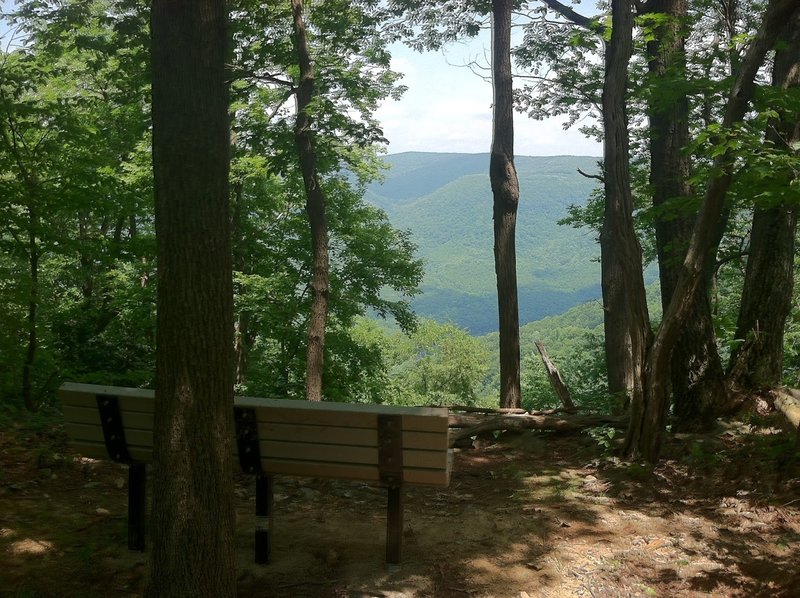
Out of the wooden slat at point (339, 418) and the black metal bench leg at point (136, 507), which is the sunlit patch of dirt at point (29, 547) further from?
the wooden slat at point (339, 418)

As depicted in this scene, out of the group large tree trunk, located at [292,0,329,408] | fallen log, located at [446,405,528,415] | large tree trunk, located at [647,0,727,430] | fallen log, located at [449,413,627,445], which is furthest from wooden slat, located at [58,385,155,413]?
large tree trunk, located at [292,0,329,408]

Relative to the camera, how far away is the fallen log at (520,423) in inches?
281

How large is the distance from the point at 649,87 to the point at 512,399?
5117 mm

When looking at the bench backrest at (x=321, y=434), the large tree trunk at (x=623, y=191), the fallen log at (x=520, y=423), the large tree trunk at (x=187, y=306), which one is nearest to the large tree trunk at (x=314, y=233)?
the fallen log at (x=520, y=423)

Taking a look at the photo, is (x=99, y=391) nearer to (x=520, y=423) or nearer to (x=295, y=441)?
(x=295, y=441)

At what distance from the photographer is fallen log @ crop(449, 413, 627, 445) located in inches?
281

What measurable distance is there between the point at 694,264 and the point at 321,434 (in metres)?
3.42

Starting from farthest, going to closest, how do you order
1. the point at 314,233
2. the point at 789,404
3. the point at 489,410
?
the point at 314,233
the point at 489,410
the point at 789,404

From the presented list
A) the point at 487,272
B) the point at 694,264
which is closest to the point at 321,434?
the point at 694,264

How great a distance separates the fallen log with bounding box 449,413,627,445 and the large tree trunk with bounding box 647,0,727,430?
736 mm

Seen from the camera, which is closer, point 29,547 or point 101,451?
point 29,547

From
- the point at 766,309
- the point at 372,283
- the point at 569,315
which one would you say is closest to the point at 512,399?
the point at 766,309

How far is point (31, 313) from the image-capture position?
24.8 ft

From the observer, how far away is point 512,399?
34.8 feet
